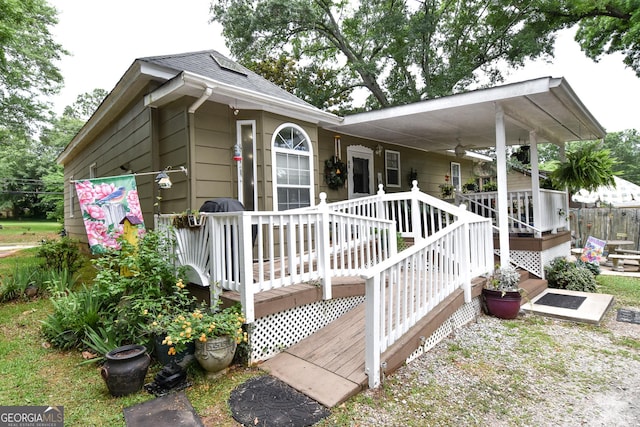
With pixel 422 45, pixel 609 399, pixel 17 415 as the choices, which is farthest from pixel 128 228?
pixel 422 45

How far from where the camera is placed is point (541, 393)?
2.78 meters

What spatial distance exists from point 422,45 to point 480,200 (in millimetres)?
9545

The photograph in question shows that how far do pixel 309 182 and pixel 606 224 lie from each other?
417 inches

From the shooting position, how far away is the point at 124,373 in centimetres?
264

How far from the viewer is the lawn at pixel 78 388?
2436mm

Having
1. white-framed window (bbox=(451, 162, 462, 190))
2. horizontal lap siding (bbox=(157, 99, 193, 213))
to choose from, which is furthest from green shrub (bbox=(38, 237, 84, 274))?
white-framed window (bbox=(451, 162, 462, 190))

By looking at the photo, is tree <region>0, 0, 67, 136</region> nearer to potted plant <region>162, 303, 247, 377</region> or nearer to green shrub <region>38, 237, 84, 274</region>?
green shrub <region>38, 237, 84, 274</region>

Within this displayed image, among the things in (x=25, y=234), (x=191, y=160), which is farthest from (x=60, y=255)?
(x=25, y=234)

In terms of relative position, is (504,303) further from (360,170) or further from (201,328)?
(360,170)

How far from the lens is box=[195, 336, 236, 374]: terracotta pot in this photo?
9.31ft

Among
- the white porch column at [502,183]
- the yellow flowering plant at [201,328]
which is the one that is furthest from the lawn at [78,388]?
the white porch column at [502,183]

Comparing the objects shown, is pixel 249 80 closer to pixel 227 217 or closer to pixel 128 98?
pixel 128 98

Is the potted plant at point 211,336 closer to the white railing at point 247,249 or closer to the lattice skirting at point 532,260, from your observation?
the white railing at point 247,249

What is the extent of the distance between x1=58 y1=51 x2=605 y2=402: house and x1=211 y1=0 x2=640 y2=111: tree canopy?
284 inches
